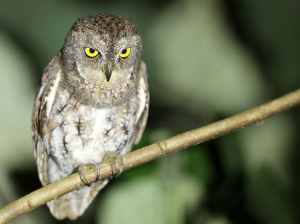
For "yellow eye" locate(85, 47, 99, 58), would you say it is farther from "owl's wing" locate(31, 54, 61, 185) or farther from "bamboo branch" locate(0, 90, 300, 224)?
"bamboo branch" locate(0, 90, 300, 224)

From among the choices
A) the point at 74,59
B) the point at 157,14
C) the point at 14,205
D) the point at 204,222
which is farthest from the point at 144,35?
the point at 14,205

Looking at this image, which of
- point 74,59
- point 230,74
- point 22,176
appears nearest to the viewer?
point 74,59

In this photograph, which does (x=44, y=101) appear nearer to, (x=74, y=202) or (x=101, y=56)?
(x=101, y=56)

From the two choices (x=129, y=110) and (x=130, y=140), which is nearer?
(x=129, y=110)

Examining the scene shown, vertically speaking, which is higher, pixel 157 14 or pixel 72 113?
pixel 157 14

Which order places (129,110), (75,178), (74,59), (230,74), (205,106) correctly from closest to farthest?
1. (75,178)
2. (74,59)
3. (129,110)
4. (205,106)
5. (230,74)

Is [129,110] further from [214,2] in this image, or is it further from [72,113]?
[214,2]

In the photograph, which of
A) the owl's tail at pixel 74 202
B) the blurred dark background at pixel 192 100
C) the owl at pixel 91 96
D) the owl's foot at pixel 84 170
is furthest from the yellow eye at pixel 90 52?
the owl's tail at pixel 74 202

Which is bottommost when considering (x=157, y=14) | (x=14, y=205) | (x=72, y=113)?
(x=14, y=205)
